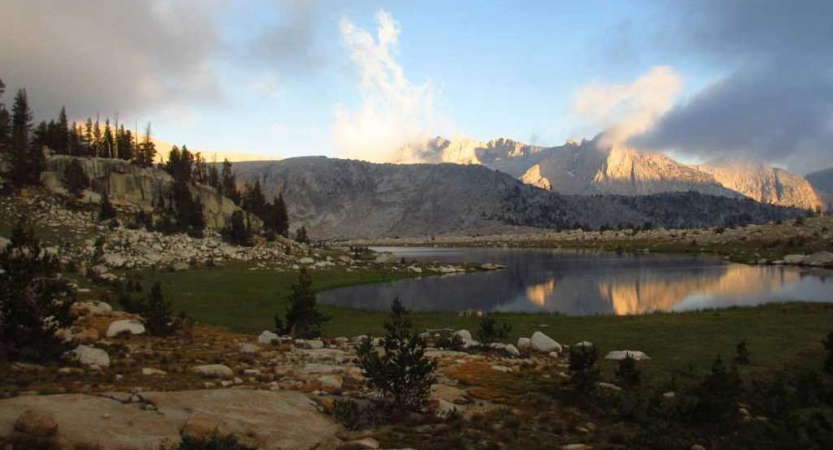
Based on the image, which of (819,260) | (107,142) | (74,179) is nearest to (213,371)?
(74,179)

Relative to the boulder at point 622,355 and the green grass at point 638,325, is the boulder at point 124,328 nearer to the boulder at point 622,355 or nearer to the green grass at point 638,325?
the green grass at point 638,325

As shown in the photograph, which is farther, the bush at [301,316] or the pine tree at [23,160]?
the pine tree at [23,160]

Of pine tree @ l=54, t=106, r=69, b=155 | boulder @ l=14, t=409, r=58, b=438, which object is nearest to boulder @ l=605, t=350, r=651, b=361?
boulder @ l=14, t=409, r=58, b=438

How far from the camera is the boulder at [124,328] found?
2198 cm

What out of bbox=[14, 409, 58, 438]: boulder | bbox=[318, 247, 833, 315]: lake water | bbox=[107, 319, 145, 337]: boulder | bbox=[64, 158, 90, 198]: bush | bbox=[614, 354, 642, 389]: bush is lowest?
bbox=[318, 247, 833, 315]: lake water

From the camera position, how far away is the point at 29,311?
16.2 metres

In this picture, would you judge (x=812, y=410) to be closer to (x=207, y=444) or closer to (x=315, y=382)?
(x=315, y=382)

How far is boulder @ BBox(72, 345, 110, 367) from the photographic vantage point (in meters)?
16.1

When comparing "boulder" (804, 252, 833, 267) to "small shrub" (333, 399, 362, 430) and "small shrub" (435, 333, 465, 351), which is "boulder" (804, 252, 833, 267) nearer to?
"small shrub" (435, 333, 465, 351)

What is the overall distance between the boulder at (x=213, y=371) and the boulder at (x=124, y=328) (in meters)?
7.48

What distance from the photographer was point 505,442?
1188cm

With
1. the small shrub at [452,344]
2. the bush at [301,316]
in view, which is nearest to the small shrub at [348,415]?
the small shrub at [452,344]

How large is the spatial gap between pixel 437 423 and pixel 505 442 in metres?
1.90

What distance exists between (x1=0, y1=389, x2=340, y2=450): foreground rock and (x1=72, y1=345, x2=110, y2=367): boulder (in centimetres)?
531
